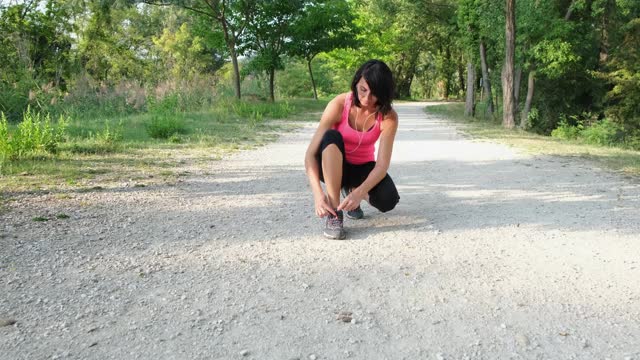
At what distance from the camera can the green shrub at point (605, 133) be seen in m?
15.6

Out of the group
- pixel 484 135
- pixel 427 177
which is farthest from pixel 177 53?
pixel 427 177

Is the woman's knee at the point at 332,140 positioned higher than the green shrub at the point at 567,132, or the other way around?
the woman's knee at the point at 332,140

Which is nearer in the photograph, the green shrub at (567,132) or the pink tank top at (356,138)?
the pink tank top at (356,138)

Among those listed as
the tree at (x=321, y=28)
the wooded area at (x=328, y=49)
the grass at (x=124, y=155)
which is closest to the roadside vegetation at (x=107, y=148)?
the grass at (x=124, y=155)

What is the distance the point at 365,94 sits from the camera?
3641mm

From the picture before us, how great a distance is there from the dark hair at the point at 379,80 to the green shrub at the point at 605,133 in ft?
45.1

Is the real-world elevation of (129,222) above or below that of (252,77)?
below

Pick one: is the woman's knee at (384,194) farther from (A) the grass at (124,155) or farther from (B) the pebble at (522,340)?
(A) the grass at (124,155)

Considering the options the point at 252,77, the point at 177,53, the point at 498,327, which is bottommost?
the point at 498,327

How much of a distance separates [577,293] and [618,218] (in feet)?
6.07

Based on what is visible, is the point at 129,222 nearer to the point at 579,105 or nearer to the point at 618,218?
the point at 618,218

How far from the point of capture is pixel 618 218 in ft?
13.9

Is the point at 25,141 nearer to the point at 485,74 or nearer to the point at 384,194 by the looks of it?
the point at 384,194

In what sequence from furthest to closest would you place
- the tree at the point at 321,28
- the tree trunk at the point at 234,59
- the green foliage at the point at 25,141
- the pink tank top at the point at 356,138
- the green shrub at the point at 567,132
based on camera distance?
the tree at the point at 321,28
the tree trunk at the point at 234,59
the green shrub at the point at 567,132
the green foliage at the point at 25,141
the pink tank top at the point at 356,138
